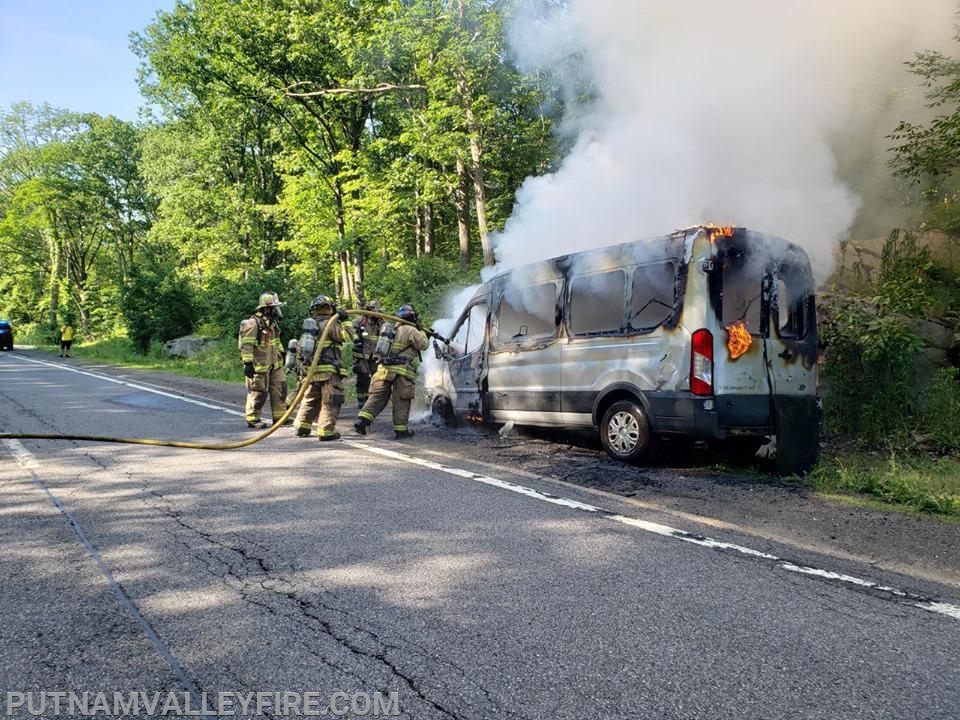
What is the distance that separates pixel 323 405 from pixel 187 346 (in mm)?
19282

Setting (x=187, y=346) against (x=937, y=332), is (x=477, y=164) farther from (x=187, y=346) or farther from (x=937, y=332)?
(x=187, y=346)

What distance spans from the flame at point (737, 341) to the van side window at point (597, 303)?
104 centimetres

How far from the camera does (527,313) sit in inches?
297

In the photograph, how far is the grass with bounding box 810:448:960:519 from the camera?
492cm

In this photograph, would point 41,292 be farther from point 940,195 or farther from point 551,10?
point 940,195

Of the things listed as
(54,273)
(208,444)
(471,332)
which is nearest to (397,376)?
(471,332)

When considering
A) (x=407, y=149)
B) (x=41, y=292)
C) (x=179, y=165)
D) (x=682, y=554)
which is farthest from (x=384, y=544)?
(x=41, y=292)

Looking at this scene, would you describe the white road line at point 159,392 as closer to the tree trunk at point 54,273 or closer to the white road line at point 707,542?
the white road line at point 707,542

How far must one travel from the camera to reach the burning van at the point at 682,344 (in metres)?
5.72

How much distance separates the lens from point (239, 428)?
8.63 m

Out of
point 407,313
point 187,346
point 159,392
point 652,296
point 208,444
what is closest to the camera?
point 652,296

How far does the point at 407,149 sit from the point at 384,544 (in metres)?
18.3

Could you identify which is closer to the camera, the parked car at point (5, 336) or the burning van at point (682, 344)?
the burning van at point (682, 344)

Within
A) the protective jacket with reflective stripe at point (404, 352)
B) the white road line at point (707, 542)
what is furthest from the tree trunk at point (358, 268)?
the white road line at point (707, 542)
